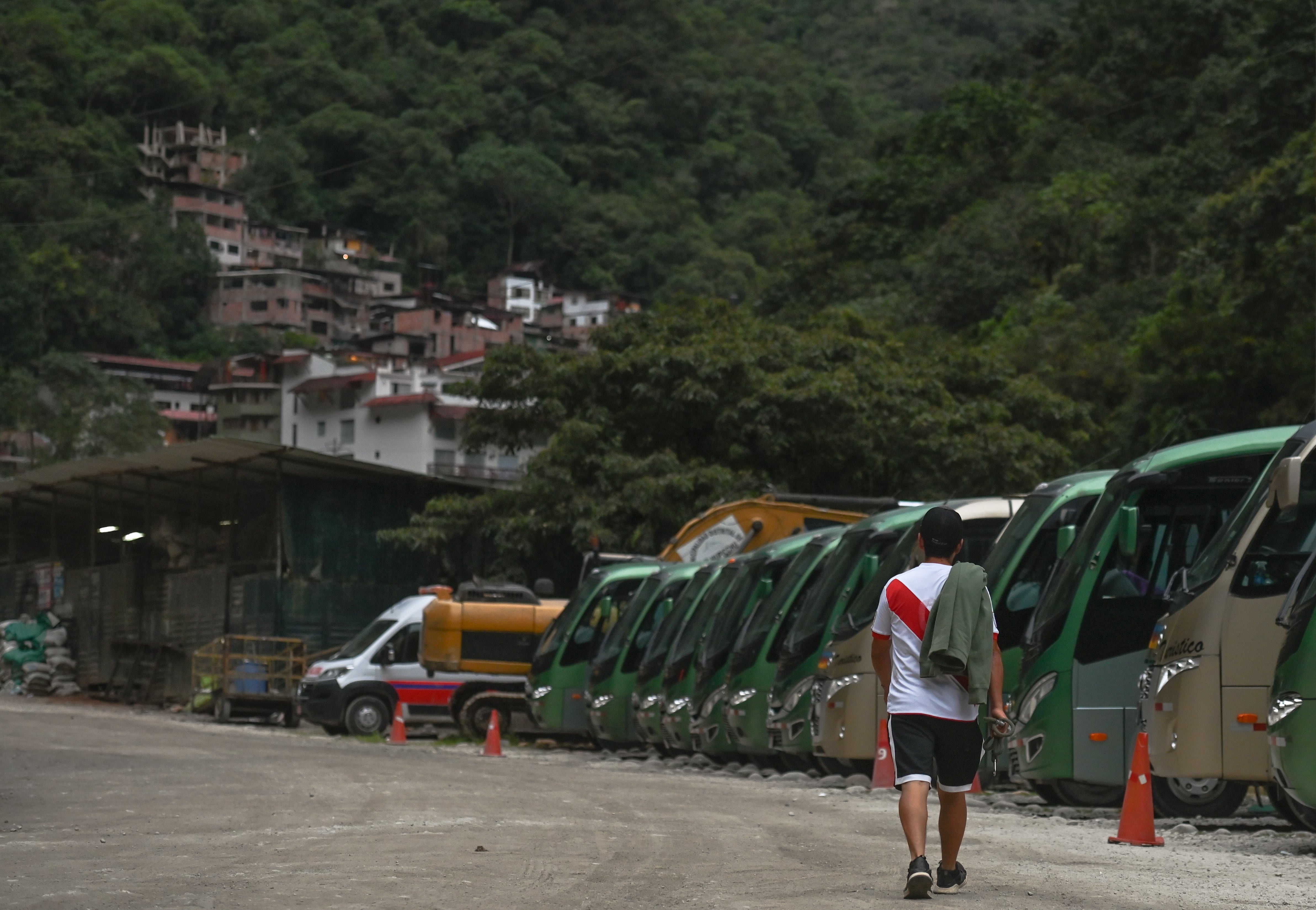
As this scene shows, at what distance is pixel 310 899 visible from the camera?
743 cm

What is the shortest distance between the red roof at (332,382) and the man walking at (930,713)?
8787 centimetres

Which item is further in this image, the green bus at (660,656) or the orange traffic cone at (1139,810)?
the green bus at (660,656)

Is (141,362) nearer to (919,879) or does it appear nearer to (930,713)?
(930,713)

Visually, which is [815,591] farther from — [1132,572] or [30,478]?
[30,478]

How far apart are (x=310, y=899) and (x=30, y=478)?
127 ft

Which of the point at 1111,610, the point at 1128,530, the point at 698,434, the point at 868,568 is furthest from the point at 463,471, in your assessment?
the point at 1128,530

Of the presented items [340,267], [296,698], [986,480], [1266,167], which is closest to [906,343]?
[986,480]

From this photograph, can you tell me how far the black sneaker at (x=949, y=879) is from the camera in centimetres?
760

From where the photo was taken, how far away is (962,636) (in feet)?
24.7

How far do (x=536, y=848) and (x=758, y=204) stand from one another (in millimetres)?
112817

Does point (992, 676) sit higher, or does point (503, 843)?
point (992, 676)

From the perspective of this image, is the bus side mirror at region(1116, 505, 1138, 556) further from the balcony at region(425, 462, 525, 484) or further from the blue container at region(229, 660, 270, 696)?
the balcony at region(425, 462, 525, 484)

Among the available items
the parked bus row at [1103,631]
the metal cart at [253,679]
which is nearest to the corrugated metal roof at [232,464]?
the metal cart at [253,679]

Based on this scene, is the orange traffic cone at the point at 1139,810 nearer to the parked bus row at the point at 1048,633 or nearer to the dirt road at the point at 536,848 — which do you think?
the dirt road at the point at 536,848
